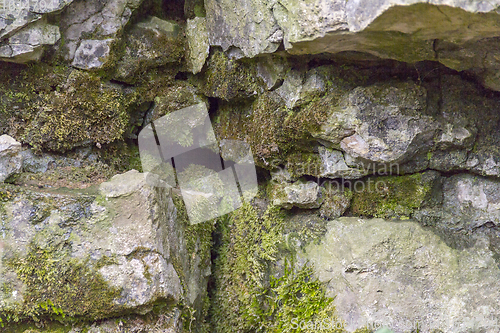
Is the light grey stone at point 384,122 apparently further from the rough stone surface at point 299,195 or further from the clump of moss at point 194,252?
the clump of moss at point 194,252

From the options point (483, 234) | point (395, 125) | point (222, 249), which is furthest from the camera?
point (222, 249)

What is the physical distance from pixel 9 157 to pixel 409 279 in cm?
332

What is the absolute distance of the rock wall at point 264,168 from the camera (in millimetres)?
2754

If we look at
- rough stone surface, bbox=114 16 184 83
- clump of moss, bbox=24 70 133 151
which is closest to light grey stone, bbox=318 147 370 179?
rough stone surface, bbox=114 16 184 83

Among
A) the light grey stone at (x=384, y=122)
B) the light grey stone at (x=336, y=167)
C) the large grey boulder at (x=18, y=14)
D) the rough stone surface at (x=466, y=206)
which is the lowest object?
the rough stone surface at (x=466, y=206)

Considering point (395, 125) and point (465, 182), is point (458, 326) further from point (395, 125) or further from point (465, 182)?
point (395, 125)

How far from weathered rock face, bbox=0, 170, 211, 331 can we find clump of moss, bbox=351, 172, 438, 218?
1691 mm

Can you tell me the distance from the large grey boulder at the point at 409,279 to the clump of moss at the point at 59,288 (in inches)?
68.5

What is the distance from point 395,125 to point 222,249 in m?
2.04

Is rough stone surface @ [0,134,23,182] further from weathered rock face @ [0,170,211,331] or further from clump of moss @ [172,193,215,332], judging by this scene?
clump of moss @ [172,193,215,332]

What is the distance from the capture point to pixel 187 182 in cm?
390

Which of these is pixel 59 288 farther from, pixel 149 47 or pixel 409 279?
pixel 409 279

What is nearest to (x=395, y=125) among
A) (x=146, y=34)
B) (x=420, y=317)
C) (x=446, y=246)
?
(x=446, y=246)

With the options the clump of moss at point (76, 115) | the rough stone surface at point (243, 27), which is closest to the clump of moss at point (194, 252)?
the clump of moss at point (76, 115)
